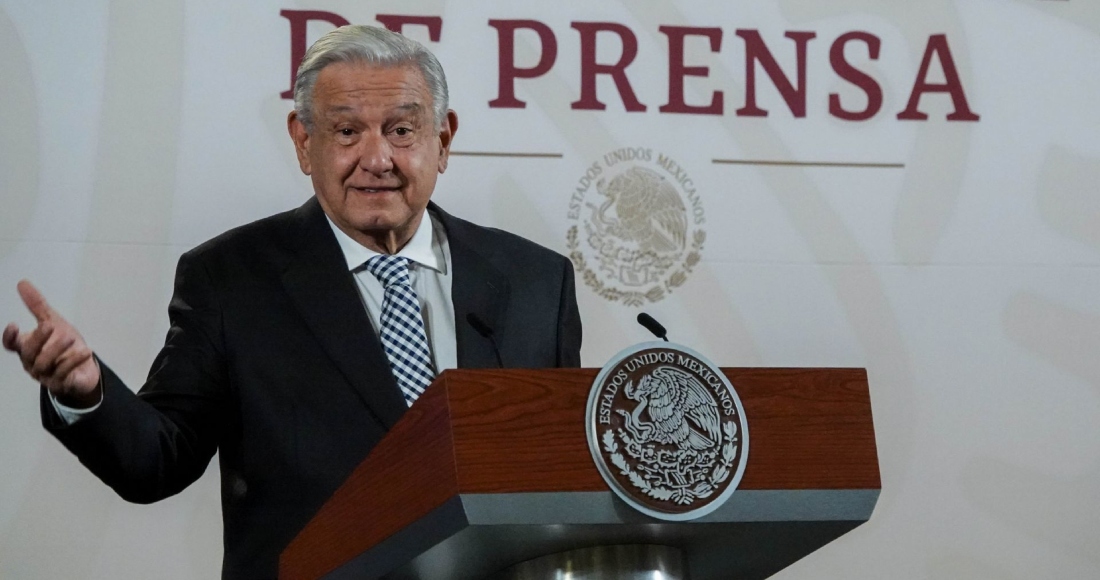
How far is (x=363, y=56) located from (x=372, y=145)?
0.12 m

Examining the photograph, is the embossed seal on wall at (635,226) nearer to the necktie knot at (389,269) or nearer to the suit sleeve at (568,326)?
the suit sleeve at (568,326)

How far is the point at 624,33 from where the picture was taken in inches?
115

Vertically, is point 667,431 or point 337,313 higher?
point 337,313

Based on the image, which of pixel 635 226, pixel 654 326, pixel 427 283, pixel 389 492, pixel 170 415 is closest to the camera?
pixel 389 492

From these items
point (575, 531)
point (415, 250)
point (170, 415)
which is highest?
point (415, 250)

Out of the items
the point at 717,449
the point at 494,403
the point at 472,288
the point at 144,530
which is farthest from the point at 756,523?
the point at 144,530

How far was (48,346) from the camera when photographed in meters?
1.39

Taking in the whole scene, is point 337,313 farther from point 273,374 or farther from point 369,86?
point 369,86

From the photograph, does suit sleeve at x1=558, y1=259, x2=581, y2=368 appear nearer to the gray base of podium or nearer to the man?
the man

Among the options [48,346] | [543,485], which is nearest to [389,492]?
[543,485]

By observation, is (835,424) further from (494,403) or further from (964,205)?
(964,205)

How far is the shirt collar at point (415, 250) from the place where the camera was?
82.1 inches

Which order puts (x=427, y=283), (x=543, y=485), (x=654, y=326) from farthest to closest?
(x=427, y=283) → (x=654, y=326) → (x=543, y=485)

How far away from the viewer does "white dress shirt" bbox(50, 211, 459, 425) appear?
2.01 meters
